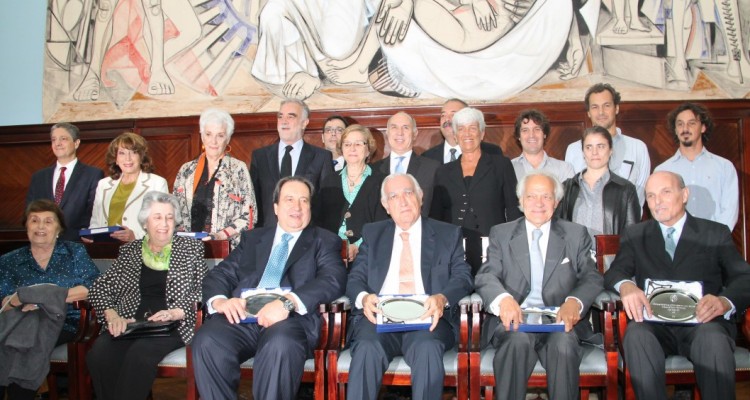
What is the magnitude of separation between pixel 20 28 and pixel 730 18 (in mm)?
6492

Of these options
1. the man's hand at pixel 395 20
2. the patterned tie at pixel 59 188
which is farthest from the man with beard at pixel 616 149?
the patterned tie at pixel 59 188

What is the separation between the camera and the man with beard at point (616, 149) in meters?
4.93

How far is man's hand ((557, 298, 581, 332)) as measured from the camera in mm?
3310

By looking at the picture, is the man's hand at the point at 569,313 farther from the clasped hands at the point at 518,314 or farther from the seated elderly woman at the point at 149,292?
the seated elderly woman at the point at 149,292

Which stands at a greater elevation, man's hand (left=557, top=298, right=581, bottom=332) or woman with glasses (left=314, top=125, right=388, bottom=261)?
woman with glasses (left=314, top=125, right=388, bottom=261)

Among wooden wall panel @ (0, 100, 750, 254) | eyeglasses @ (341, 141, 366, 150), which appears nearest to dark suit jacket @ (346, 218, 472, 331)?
eyeglasses @ (341, 141, 366, 150)

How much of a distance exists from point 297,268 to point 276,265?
0.39 feet

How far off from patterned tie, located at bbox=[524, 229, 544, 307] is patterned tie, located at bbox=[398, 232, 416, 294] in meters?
0.59

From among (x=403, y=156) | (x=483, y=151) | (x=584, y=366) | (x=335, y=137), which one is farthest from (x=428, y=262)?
(x=335, y=137)

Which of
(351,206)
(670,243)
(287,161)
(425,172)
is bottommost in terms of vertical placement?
(670,243)

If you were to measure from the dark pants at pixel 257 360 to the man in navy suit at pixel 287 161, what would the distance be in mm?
1426

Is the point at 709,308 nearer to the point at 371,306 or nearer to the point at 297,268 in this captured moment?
the point at 371,306

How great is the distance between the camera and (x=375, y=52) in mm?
6332

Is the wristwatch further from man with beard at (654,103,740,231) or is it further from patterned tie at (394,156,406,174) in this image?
man with beard at (654,103,740,231)
